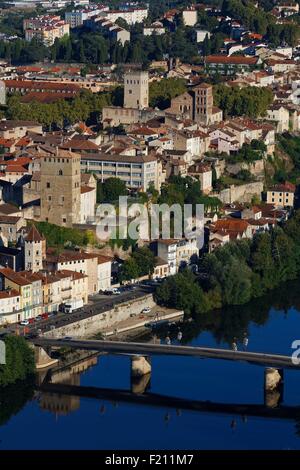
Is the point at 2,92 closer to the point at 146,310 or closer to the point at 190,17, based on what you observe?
the point at 146,310

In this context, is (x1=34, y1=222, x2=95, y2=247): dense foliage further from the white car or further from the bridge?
the bridge

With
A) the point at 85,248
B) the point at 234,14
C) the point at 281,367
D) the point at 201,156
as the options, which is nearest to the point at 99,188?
the point at 85,248

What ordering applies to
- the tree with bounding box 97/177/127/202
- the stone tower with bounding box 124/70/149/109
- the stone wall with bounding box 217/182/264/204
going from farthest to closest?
the stone tower with bounding box 124/70/149/109, the stone wall with bounding box 217/182/264/204, the tree with bounding box 97/177/127/202

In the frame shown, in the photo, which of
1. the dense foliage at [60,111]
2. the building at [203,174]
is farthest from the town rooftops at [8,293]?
the dense foliage at [60,111]

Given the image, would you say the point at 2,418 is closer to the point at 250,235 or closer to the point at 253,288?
the point at 253,288

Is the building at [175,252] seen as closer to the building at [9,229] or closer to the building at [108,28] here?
the building at [9,229]

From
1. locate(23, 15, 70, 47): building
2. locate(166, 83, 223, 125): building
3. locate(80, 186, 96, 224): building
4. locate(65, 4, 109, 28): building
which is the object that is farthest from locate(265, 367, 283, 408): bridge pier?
locate(65, 4, 109, 28): building

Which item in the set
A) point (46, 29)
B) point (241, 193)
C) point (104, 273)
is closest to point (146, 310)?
point (104, 273)
